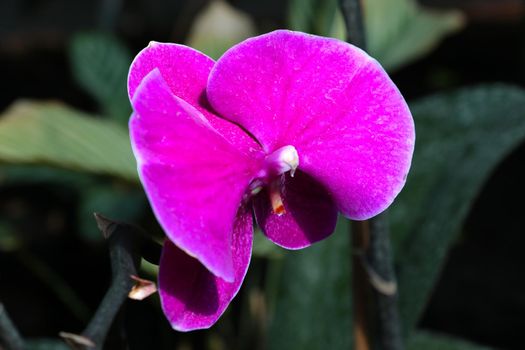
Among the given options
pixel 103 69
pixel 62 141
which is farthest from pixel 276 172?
pixel 103 69

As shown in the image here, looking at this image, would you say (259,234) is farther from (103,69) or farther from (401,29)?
(103,69)

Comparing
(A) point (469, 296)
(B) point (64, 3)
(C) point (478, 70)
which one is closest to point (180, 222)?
(A) point (469, 296)

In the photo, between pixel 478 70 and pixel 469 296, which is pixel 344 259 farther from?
pixel 478 70

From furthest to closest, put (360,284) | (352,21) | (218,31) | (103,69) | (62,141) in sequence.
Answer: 1. (103,69)
2. (218,31)
3. (62,141)
4. (360,284)
5. (352,21)

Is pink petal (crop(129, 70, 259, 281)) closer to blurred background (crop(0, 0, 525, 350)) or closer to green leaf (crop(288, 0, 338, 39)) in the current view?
blurred background (crop(0, 0, 525, 350))

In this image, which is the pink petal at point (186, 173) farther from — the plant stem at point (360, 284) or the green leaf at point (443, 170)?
the green leaf at point (443, 170)

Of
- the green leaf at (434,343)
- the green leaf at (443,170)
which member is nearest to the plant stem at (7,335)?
the green leaf at (443,170)

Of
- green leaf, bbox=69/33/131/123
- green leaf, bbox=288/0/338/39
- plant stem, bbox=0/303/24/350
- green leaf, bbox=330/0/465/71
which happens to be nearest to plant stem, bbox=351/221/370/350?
plant stem, bbox=0/303/24/350
